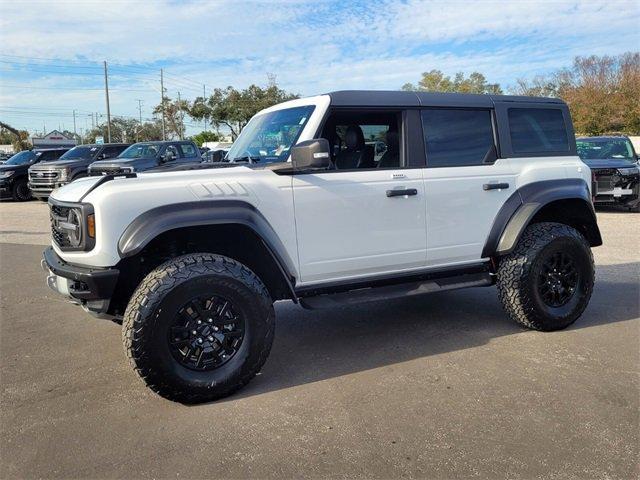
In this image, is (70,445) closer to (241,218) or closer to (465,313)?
(241,218)

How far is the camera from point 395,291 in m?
4.22

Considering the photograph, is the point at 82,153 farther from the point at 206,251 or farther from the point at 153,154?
the point at 206,251

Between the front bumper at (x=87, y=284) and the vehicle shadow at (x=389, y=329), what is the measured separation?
106 cm

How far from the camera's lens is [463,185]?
441 cm

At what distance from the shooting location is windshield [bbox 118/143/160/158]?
1509cm

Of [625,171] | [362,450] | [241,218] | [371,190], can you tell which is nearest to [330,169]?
[371,190]

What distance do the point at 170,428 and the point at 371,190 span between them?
2.14 meters

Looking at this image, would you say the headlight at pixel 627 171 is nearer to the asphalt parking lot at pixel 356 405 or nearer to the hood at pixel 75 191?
the asphalt parking lot at pixel 356 405

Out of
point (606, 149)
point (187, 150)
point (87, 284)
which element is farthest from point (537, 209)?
point (187, 150)

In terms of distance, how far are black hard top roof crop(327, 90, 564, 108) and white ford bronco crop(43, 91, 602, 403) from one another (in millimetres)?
14

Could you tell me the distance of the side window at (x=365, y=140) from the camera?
4395 mm

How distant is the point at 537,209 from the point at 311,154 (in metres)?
2.23

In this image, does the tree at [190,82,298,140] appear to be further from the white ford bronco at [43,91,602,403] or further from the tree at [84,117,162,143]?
the white ford bronco at [43,91,602,403]

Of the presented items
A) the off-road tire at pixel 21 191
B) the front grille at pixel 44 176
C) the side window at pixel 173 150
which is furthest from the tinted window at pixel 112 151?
the off-road tire at pixel 21 191
